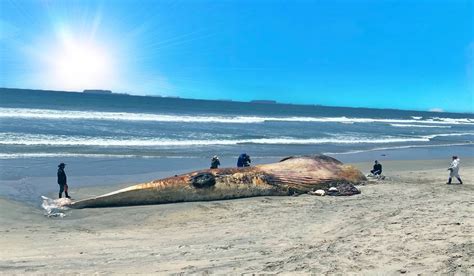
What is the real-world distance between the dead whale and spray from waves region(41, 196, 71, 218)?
0.17 m

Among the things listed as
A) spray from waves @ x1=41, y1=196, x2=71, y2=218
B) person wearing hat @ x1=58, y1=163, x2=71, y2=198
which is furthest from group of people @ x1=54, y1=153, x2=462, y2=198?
spray from waves @ x1=41, y1=196, x2=71, y2=218

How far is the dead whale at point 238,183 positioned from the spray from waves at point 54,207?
167 mm

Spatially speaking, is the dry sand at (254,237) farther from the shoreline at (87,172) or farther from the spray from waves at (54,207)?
the shoreline at (87,172)

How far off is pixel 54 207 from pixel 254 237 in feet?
15.9

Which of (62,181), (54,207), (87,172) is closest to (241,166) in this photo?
(62,181)

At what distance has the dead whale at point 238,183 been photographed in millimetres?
10320

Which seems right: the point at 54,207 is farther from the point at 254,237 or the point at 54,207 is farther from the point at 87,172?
the point at 87,172

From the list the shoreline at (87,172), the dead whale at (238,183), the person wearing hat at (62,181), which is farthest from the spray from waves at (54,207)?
the person wearing hat at (62,181)

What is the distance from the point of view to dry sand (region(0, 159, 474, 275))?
5648mm

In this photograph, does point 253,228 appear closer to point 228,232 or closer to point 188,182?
point 228,232

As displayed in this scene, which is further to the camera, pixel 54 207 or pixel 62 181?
pixel 62 181

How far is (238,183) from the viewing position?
11.4 metres

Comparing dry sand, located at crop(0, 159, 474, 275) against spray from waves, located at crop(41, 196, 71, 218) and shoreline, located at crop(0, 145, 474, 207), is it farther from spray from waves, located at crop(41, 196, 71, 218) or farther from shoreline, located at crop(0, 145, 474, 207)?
shoreline, located at crop(0, 145, 474, 207)

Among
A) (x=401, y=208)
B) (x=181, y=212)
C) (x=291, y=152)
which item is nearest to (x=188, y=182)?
(x=181, y=212)
